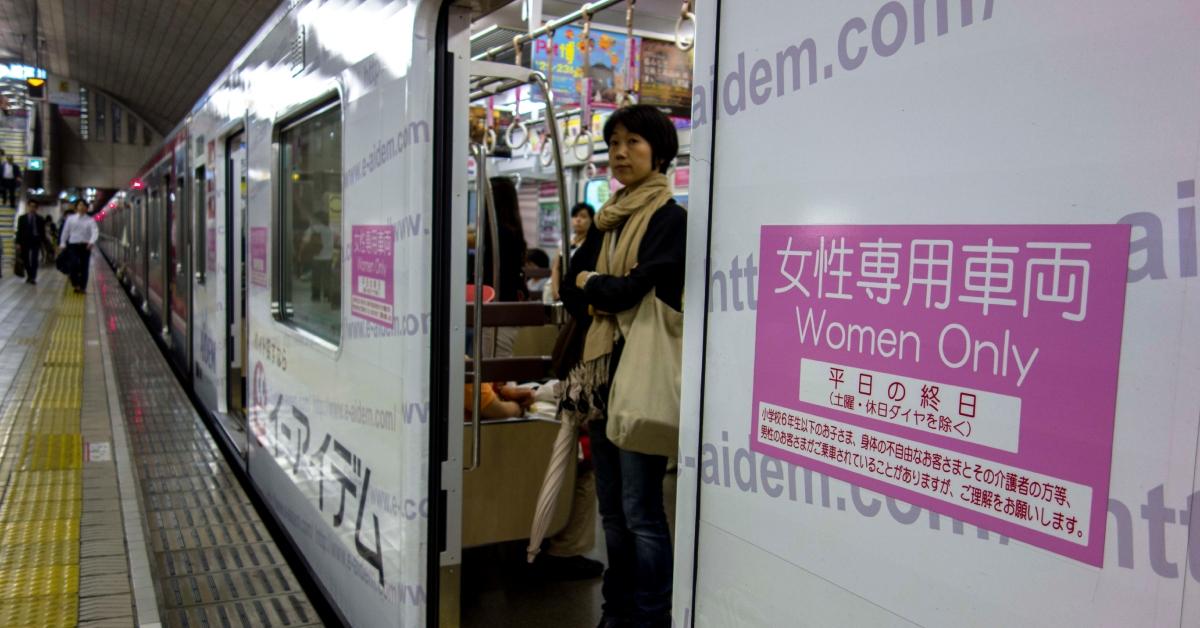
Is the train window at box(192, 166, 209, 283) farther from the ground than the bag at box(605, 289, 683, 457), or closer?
farther from the ground

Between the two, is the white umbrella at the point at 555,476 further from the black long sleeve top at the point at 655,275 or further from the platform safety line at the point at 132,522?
the platform safety line at the point at 132,522

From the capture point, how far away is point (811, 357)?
44.3 inches

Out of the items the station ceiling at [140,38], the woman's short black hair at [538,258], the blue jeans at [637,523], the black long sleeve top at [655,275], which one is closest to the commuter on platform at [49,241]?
the station ceiling at [140,38]

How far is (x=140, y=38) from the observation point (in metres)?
16.6

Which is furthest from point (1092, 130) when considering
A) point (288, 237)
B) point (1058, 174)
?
point (288, 237)

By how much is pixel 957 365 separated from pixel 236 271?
458cm

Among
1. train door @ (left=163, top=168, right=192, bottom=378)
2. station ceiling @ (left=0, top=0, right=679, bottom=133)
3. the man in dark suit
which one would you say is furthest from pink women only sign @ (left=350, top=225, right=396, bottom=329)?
the man in dark suit

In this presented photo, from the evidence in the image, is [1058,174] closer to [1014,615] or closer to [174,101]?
[1014,615]

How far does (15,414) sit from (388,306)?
449 centimetres

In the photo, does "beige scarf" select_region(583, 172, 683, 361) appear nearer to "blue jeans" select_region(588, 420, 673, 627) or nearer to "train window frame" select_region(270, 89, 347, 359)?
"blue jeans" select_region(588, 420, 673, 627)

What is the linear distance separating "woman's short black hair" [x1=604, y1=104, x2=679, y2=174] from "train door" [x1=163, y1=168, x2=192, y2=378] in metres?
5.27

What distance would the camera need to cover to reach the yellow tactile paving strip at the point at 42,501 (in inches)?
113

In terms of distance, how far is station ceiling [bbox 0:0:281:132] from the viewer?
13531mm

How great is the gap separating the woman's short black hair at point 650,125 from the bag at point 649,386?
0.43m
